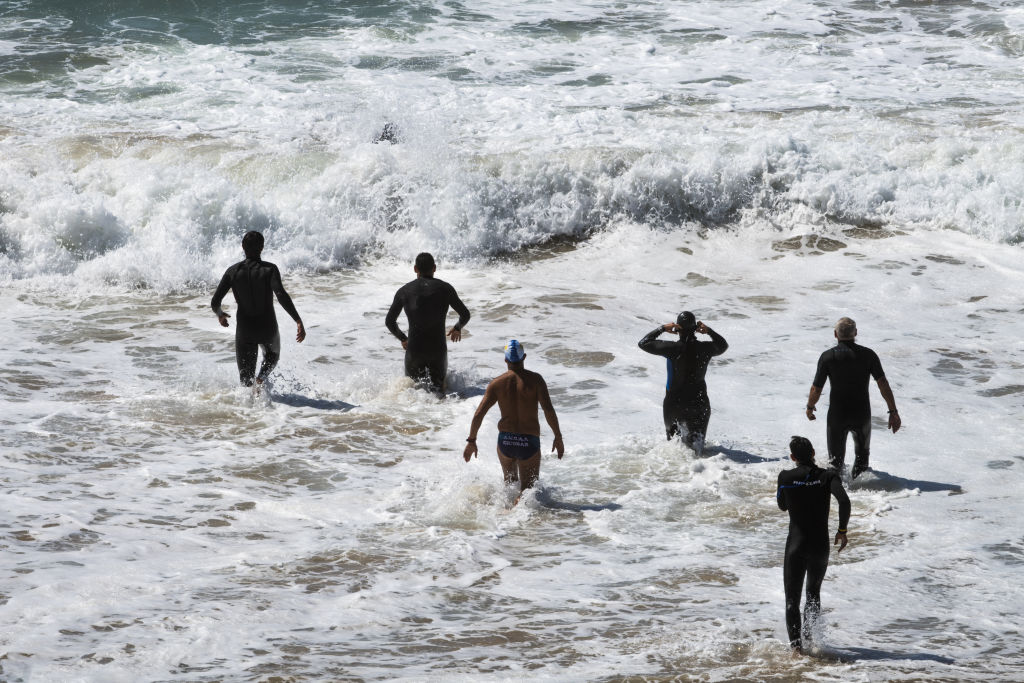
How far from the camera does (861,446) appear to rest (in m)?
8.92

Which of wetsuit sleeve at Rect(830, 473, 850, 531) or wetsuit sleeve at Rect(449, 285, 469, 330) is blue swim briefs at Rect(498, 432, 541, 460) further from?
wetsuit sleeve at Rect(830, 473, 850, 531)

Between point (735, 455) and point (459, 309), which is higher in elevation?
point (459, 309)

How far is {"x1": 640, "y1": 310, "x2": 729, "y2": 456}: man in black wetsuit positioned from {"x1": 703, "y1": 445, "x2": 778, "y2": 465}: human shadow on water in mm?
160

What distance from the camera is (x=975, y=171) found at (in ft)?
58.2

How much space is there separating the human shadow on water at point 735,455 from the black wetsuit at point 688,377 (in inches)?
8.3

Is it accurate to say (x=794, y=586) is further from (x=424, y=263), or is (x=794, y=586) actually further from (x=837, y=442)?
(x=424, y=263)

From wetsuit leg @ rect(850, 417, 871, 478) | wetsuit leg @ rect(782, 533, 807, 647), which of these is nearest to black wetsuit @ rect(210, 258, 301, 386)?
wetsuit leg @ rect(850, 417, 871, 478)

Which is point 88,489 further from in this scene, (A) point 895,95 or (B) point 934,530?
(A) point 895,95

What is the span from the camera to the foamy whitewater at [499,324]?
21.7 feet

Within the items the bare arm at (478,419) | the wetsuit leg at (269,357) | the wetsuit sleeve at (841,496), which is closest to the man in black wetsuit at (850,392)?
the wetsuit sleeve at (841,496)

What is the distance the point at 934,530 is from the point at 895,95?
15405 mm

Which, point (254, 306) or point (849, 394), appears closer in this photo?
point (849, 394)

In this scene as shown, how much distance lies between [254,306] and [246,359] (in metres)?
0.57

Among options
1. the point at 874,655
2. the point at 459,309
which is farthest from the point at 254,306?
the point at 874,655
